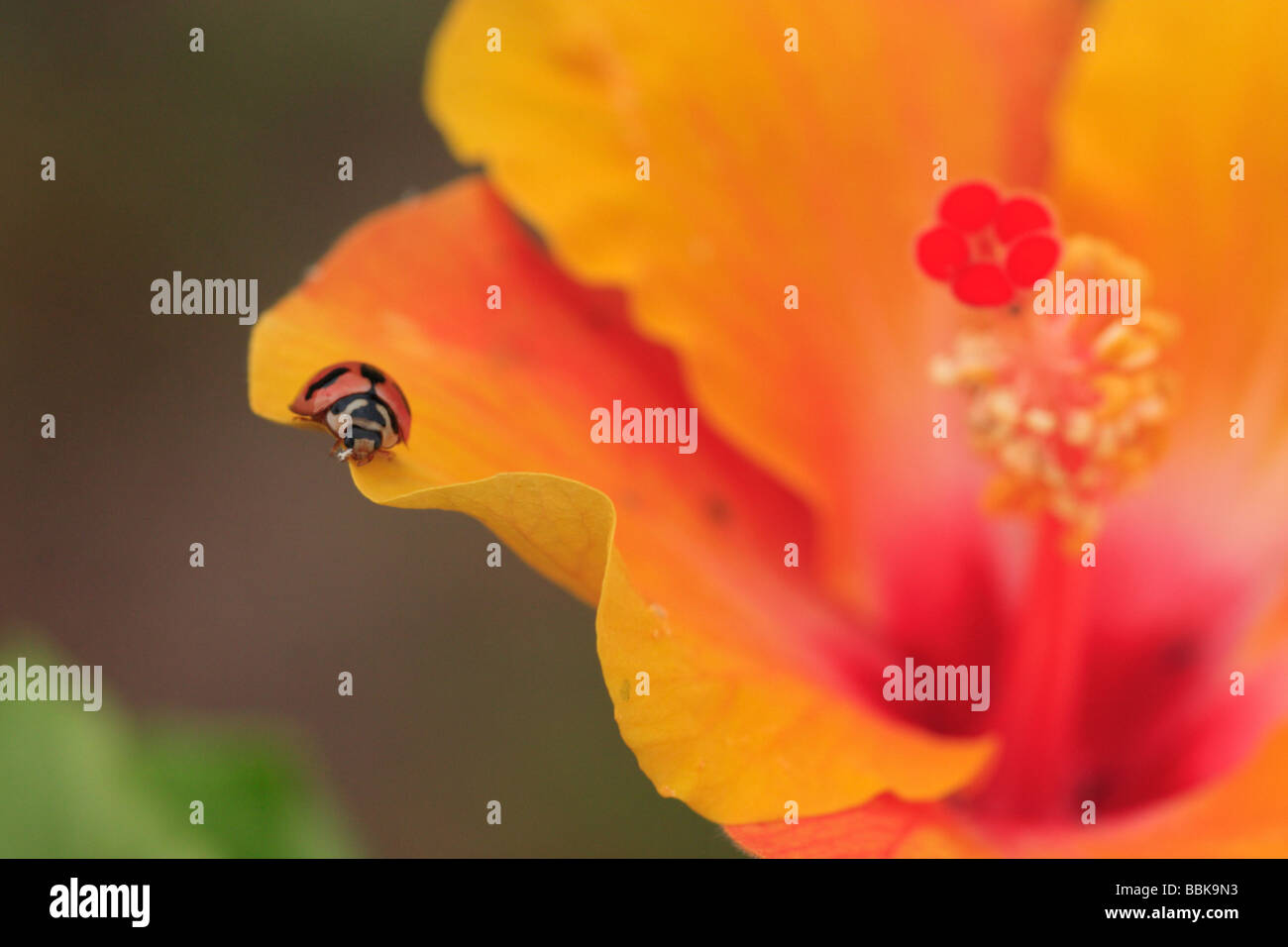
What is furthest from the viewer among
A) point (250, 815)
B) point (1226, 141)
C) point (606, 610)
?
point (250, 815)

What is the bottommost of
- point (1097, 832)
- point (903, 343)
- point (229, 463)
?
point (1097, 832)

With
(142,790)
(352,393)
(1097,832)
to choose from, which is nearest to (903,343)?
(1097,832)

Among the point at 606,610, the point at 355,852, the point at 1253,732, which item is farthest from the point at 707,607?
the point at 355,852

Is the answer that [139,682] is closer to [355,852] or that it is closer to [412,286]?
[355,852]

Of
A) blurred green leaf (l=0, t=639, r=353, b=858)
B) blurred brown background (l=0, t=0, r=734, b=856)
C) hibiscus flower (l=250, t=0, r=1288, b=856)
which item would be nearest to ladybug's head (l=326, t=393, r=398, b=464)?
hibiscus flower (l=250, t=0, r=1288, b=856)

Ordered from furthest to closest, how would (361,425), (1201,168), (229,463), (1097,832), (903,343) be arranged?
(229,463), (903,343), (1201,168), (1097,832), (361,425)

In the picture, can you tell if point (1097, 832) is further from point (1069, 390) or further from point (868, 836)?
point (1069, 390)

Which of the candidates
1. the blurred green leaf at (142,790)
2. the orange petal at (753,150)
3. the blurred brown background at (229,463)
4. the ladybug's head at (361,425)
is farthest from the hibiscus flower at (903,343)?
the blurred brown background at (229,463)
